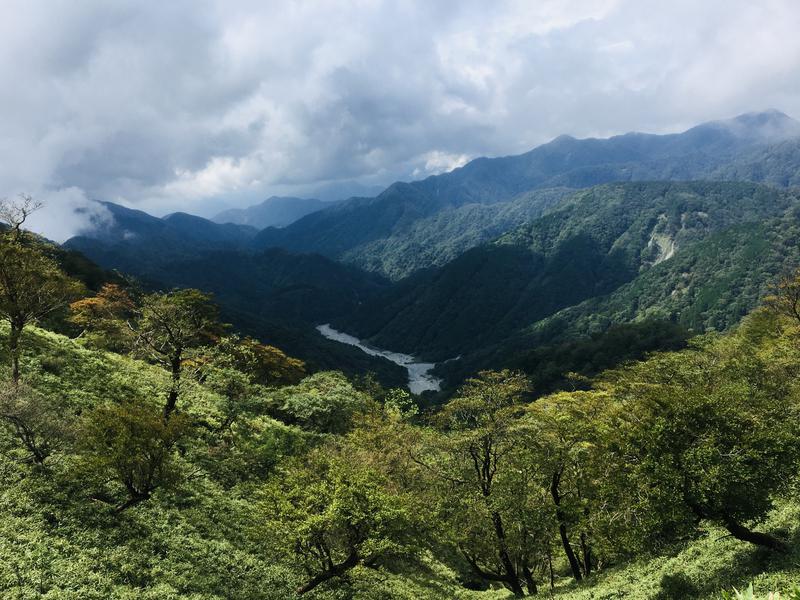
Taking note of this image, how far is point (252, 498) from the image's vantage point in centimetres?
3359

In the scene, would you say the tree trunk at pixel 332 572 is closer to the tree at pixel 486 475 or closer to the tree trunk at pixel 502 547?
the tree at pixel 486 475

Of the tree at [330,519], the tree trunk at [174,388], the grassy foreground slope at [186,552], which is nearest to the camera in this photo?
the grassy foreground slope at [186,552]

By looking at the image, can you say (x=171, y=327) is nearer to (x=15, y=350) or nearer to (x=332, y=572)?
(x=15, y=350)

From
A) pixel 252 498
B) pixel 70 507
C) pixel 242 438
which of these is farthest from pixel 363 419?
pixel 70 507

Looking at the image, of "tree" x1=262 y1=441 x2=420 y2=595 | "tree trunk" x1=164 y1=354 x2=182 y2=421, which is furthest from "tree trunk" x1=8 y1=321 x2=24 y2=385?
"tree" x1=262 y1=441 x2=420 y2=595

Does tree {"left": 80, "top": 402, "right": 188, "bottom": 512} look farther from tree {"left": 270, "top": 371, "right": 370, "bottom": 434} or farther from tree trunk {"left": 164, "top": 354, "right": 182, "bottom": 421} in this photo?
tree {"left": 270, "top": 371, "right": 370, "bottom": 434}

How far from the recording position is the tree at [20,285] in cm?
3081

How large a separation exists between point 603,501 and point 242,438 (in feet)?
96.2

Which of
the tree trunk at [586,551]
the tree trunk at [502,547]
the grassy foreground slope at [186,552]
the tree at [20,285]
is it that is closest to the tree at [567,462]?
the tree trunk at [586,551]

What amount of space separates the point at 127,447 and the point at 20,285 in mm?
15972

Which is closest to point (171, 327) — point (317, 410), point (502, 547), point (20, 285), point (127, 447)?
point (20, 285)

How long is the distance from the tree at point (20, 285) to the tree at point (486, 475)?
2979cm

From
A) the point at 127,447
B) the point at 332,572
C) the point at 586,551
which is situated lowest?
the point at 586,551

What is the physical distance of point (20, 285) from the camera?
31453 millimetres
